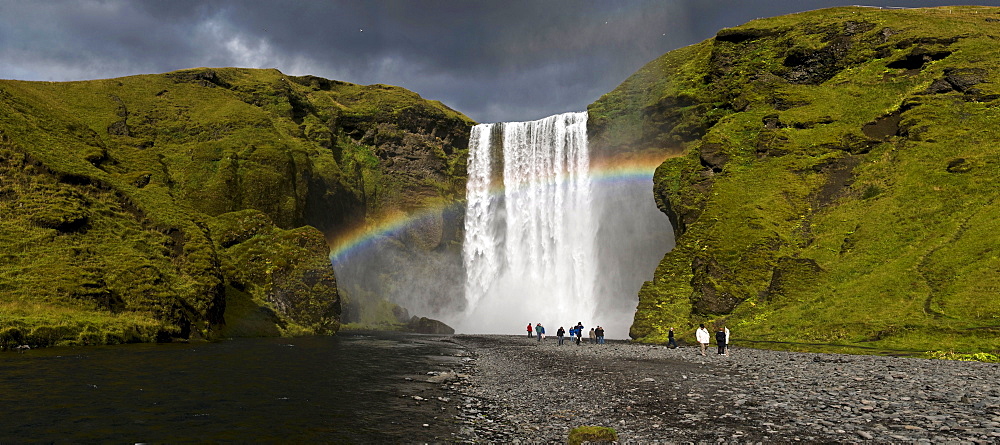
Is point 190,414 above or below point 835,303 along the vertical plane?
below

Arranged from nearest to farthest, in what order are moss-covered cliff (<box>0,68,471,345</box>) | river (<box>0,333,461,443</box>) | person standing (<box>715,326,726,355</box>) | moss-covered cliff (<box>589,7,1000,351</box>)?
river (<box>0,333,461,443</box>) < person standing (<box>715,326,726,355</box>) < moss-covered cliff (<box>589,7,1000,351</box>) < moss-covered cliff (<box>0,68,471,345</box>)

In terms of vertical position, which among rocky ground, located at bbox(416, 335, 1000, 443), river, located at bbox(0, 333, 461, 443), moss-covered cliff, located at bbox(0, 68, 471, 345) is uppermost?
moss-covered cliff, located at bbox(0, 68, 471, 345)

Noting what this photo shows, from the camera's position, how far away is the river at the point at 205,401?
38.9 ft

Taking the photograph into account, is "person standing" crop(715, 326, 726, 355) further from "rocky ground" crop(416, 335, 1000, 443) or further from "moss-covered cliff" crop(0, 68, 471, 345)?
"moss-covered cliff" crop(0, 68, 471, 345)

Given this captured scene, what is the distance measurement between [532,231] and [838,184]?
50.3 metres

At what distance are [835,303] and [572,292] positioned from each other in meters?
49.8

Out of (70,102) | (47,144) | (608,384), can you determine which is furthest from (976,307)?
(70,102)

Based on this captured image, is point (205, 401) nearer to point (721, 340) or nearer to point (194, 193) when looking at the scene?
point (721, 340)

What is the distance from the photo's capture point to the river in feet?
38.9

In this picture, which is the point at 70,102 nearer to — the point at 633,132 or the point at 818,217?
the point at 633,132

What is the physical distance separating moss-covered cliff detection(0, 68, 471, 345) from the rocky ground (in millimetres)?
24756

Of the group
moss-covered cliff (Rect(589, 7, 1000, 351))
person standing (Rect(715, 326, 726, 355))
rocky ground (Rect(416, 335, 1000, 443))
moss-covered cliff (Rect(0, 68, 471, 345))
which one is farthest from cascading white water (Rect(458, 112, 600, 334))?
rocky ground (Rect(416, 335, 1000, 443))

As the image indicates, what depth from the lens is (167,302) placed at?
119ft

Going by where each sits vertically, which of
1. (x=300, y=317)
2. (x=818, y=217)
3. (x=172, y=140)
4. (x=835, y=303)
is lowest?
(x=300, y=317)
